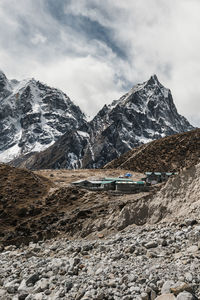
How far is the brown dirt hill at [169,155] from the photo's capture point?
115750 mm

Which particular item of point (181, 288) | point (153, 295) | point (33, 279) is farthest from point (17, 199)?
point (181, 288)

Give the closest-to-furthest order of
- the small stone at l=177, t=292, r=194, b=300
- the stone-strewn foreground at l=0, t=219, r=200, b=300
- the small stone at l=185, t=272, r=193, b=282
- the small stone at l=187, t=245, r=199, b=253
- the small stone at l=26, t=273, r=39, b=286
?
1. the small stone at l=177, t=292, r=194, b=300
2. the small stone at l=185, t=272, r=193, b=282
3. the stone-strewn foreground at l=0, t=219, r=200, b=300
4. the small stone at l=187, t=245, r=199, b=253
5. the small stone at l=26, t=273, r=39, b=286

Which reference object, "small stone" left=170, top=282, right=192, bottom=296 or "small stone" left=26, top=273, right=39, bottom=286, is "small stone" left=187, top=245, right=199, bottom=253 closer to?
"small stone" left=170, top=282, right=192, bottom=296

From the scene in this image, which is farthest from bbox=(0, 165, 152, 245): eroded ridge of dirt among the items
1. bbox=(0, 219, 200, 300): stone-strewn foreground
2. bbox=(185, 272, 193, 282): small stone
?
bbox=(185, 272, 193, 282): small stone

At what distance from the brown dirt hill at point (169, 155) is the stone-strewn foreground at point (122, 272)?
321ft

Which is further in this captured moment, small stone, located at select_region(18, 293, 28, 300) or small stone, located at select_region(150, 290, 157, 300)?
small stone, located at select_region(18, 293, 28, 300)

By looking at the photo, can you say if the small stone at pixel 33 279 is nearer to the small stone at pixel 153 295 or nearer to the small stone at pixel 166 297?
the small stone at pixel 153 295

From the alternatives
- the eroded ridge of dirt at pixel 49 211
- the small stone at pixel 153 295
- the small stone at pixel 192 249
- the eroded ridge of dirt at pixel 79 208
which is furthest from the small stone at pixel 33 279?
the eroded ridge of dirt at pixel 49 211

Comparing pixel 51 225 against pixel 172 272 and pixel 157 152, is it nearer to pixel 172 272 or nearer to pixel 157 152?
pixel 172 272

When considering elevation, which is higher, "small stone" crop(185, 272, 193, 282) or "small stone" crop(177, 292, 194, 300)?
"small stone" crop(185, 272, 193, 282)

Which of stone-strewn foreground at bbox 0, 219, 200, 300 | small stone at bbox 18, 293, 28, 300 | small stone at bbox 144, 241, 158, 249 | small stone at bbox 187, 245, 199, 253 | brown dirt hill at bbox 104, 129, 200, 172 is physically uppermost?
brown dirt hill at bbox 104, 129, 200, 172

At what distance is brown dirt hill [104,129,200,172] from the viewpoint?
116 meters

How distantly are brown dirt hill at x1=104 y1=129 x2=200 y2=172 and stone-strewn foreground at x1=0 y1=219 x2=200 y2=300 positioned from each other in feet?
321

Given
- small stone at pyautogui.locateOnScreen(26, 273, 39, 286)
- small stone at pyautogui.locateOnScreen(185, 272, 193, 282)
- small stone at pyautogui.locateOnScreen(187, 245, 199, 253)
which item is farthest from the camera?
small stone at pyautogui.locateOnScreen(26, 273, 39, 286)
